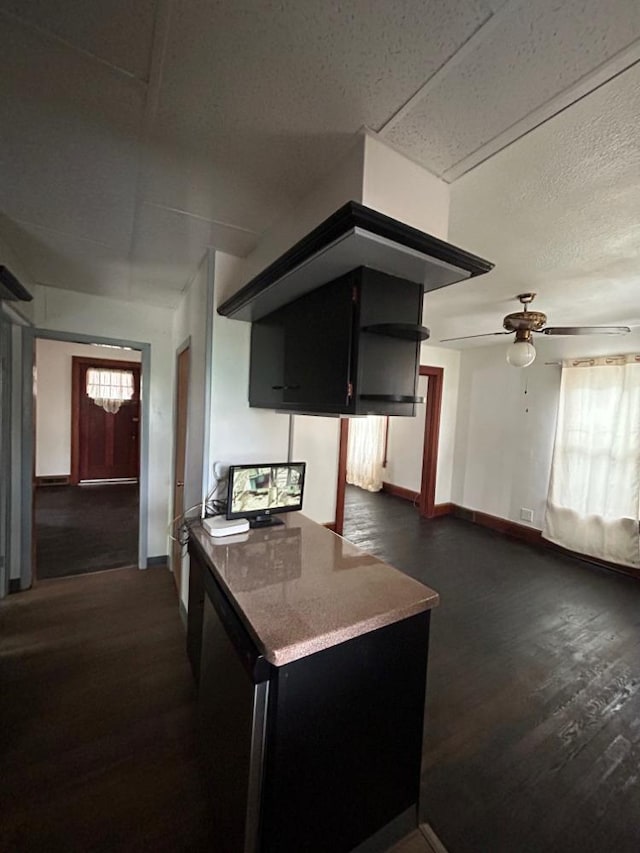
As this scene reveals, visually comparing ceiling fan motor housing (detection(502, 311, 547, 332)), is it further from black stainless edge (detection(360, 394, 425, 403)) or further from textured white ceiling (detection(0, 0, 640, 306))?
black stainless edge (detection(360, 394, 425, 403))

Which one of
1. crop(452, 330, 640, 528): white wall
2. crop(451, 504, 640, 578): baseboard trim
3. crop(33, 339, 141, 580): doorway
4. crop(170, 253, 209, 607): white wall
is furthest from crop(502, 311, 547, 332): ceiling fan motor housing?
crop(33, 339, 141, 580): doorway

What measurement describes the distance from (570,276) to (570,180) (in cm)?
117

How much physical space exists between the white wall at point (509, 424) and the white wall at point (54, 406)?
649 cm

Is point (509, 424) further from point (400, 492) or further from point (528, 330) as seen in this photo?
point (528, 330)

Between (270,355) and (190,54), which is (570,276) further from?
(190,54)

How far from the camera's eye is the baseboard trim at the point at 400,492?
6.00 meters

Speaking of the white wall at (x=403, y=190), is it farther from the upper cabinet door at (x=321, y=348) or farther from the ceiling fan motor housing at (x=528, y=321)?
the ceiling fan motor housing at (x=528, y=321)

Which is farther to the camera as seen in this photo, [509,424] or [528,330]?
[509,424]

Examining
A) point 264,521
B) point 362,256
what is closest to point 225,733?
point 264,521

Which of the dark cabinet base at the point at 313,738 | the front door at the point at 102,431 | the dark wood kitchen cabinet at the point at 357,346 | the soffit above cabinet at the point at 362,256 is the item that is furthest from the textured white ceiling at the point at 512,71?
the front door at the point at 102,431

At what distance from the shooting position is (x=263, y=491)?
191 cm

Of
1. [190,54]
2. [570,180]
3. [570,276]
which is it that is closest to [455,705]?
[570,180]

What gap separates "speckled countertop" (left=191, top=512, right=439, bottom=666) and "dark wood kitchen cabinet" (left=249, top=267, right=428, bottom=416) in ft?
2.17

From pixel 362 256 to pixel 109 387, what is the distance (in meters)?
6.68
